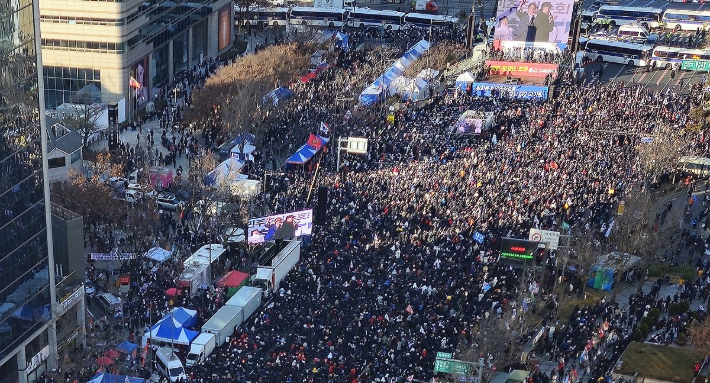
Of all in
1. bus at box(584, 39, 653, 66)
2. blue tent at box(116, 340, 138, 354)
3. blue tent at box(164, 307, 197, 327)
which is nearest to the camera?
blue tent at box(116, 340, 138, 354)

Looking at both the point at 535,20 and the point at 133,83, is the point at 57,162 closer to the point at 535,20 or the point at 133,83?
the point at 133,83

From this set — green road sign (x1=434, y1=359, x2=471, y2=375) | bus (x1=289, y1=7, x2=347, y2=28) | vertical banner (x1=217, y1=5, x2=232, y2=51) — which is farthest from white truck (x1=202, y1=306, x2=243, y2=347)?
bus (x1=289, y1=7, x2=347, y2=28)

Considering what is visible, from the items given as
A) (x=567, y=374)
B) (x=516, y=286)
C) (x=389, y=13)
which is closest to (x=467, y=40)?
(x=389, y=13)

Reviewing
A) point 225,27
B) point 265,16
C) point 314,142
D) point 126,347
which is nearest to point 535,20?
point 225,27

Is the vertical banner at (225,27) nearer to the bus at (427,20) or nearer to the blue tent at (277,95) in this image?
the bus at (427,20)

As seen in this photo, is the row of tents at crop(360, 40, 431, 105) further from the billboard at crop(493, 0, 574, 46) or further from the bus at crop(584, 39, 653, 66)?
the bus at crop(584, 39, 653, 66)

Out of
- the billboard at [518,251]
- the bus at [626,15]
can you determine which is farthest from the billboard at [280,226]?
the bus at [626,15]
